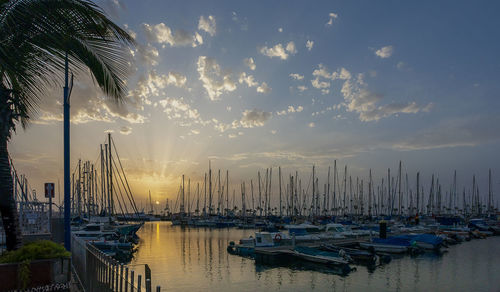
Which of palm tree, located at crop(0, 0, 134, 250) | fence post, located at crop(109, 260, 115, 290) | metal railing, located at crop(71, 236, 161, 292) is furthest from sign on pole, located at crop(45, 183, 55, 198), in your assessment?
fence post, located at crop(109, 260, 115, 290)

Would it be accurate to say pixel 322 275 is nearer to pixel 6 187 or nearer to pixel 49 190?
pixel 49 190

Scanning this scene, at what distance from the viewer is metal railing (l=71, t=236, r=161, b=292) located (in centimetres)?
837

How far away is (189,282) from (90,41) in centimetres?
2505

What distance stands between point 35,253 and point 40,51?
210 inches

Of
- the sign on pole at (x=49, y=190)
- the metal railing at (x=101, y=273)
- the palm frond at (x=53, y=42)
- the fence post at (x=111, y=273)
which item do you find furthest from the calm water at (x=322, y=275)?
the palm frond at (x=53, y=42)

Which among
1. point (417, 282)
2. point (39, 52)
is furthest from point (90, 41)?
point (417, 282)

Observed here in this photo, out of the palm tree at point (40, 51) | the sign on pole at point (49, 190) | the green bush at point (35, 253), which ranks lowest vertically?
the green bush at point (35, 253)

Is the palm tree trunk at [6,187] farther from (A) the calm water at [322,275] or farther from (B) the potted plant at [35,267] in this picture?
(A) the calm water at [322,275]

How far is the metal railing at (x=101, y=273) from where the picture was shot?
8.37 m

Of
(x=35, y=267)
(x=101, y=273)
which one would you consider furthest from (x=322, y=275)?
(x=35, y=267)

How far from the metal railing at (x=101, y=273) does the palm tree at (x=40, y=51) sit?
237 cm

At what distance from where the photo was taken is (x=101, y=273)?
10258mm

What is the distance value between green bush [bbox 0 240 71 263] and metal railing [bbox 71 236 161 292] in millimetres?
1148

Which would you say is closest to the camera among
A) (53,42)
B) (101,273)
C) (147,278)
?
(53,42)
